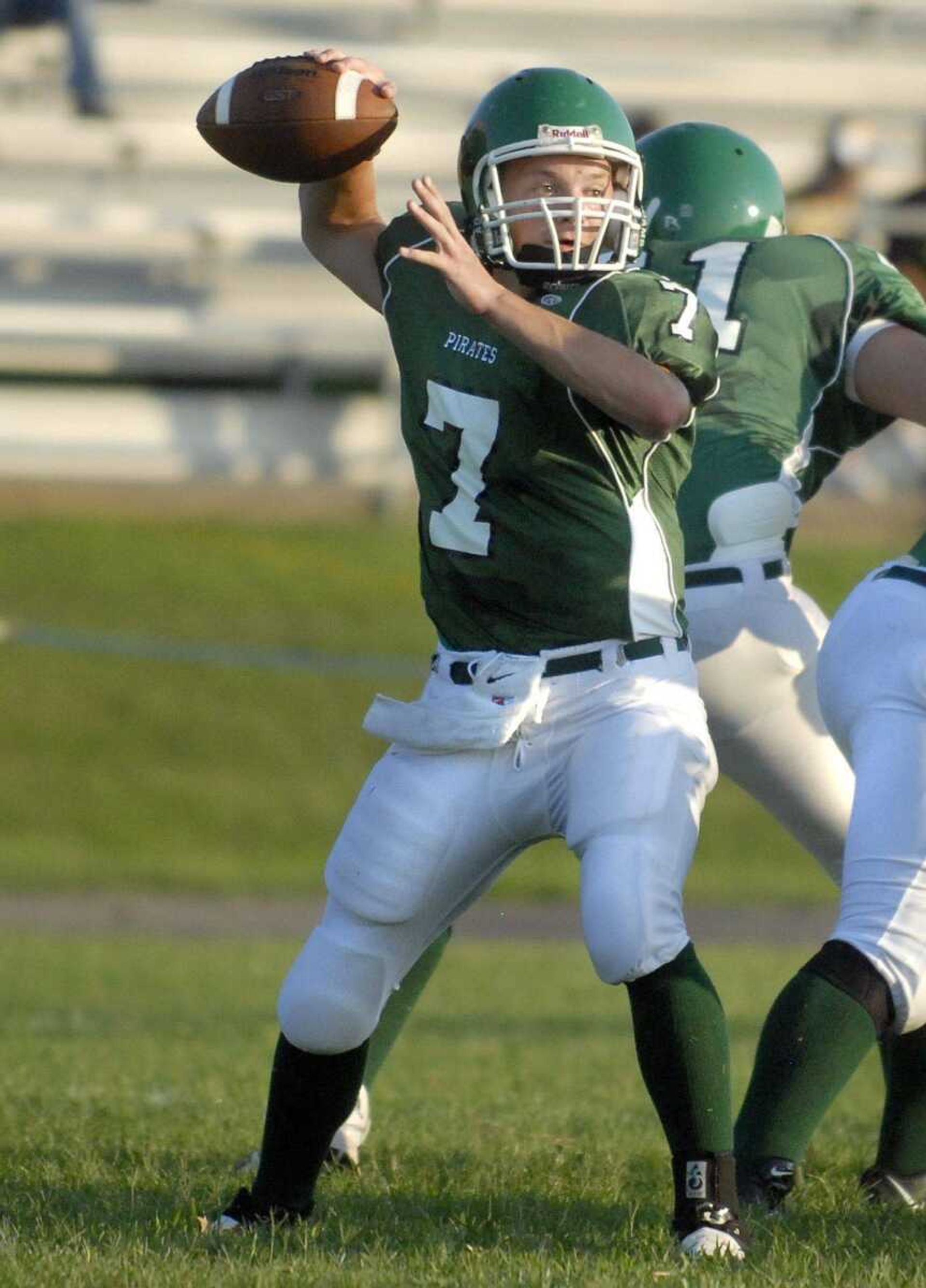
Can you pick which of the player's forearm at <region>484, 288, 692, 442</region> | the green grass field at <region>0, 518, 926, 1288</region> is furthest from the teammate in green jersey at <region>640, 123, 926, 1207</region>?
the player's forearm at <region>484, 288, 692, 442</region>

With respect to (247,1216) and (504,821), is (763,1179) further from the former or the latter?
(247,1216)

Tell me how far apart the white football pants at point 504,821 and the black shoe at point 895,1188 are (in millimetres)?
871

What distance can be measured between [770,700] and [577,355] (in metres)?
1.16

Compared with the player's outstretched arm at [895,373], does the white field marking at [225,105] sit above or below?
above

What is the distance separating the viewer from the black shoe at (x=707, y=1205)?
316 centimetres

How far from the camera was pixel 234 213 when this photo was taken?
16.2 meters

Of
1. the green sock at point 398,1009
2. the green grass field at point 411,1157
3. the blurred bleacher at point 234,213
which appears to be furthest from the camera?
the blurred bleacher at point 234,213

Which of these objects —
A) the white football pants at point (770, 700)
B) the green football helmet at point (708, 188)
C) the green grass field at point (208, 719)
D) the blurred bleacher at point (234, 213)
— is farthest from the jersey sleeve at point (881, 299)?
the blurred bleacher at point (234, 213)

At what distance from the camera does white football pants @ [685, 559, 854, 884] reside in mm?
4117

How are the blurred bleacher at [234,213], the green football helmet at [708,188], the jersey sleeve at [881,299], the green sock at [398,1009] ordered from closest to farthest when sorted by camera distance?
the jersey sleeve at [881,299] < the green sock at [398,1009] < the green football helmet at [708,188] < the blurred bleacher at [234,213]

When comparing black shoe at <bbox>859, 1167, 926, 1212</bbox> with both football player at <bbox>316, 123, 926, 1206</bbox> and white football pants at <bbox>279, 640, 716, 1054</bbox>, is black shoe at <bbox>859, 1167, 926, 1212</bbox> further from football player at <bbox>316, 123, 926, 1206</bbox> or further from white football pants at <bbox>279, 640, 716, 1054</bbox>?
white football pants at <bbox>279, 640, 716, 1054</bbox>

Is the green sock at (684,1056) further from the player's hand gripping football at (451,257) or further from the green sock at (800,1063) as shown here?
the player's hand gripping football at (451,257)

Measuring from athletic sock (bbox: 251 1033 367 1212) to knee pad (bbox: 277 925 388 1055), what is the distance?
5 centimetres

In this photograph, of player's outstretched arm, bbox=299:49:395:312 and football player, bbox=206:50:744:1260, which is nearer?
football player, bbox=206:50:744:1260
